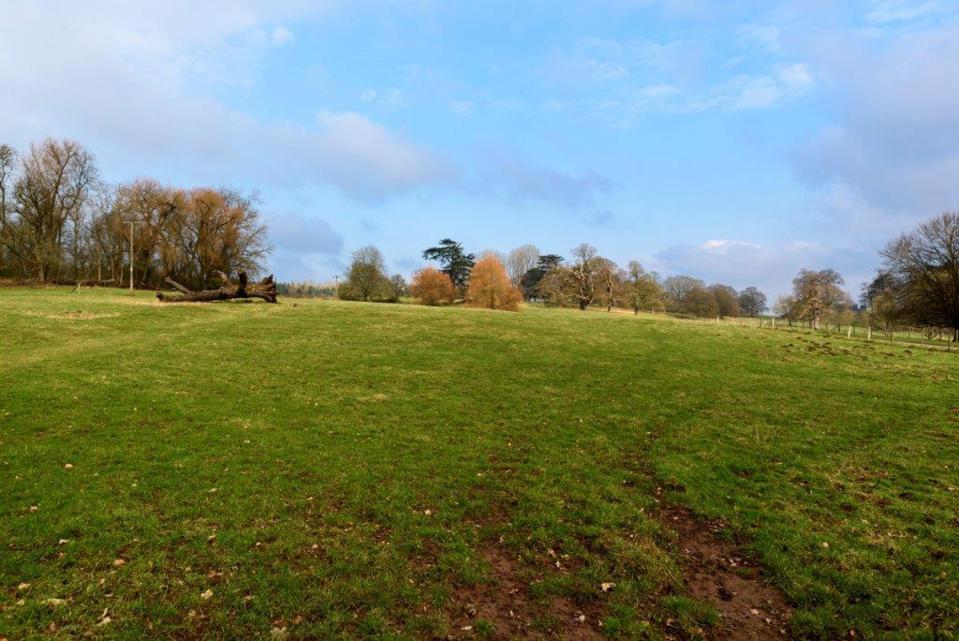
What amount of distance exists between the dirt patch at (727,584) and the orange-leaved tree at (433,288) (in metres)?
63.9

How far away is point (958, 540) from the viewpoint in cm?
772

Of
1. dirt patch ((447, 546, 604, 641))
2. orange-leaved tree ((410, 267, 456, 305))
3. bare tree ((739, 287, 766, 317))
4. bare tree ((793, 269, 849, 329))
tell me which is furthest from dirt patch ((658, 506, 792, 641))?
bare tree ((739, 287, 766, 317))

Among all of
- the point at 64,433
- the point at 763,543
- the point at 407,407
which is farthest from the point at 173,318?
the point at 763,543

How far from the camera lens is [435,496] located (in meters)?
8.80

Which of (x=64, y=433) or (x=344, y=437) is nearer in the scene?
(x=64, y=433)

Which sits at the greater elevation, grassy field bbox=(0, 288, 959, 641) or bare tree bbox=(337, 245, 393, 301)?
bare tree bbox=(337, 245, 393, 301)

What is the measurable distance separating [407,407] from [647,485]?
719cm

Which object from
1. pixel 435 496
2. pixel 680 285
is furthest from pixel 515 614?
pixel 680 285

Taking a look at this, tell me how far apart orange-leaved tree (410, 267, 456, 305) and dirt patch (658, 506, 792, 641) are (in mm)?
63928

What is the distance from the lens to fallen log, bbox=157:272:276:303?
33594 millimetres

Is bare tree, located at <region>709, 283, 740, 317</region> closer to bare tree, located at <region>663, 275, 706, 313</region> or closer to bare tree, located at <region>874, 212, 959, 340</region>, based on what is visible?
bare tree, located at <region>663, 275, 706, 313</region>

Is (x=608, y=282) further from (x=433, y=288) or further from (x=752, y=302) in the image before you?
(x=752, y=302)

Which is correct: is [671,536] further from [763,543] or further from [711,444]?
[711,444]

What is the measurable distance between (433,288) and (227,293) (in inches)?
1513
